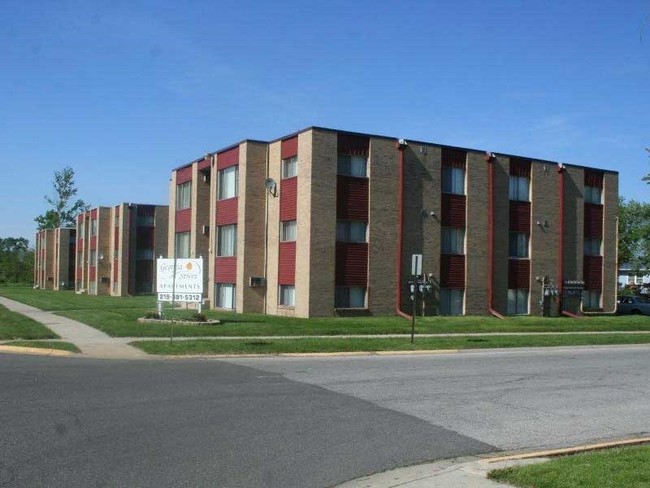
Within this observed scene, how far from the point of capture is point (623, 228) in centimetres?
7900

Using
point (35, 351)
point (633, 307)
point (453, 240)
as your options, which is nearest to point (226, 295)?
point (453, 240)

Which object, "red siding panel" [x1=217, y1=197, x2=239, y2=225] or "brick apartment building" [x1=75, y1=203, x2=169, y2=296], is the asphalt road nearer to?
"red siding panel" [x1=217, y1=197, x2=239, y2=225]

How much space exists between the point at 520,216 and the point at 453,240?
4843mm

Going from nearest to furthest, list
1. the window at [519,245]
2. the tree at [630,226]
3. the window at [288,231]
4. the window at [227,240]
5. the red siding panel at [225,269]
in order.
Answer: the window at [288,231], the red siding panel at [225,269], the window at [227,240], the window at [519,245], the tree at [630,226]

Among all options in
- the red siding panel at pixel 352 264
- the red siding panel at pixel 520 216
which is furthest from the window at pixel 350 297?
the red siding panel at pixel 520 216

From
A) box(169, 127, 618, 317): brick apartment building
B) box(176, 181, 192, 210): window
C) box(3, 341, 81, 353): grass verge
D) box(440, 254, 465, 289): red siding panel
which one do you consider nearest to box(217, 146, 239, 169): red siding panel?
box(169, 127, 618, 317): brick apartment building

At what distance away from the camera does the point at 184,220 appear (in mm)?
42219

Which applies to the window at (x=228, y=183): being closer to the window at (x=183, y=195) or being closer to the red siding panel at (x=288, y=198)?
the red siding panel at (x=288, y=198)

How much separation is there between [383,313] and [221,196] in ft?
35.0

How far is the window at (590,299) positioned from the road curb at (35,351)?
3155 centimetres

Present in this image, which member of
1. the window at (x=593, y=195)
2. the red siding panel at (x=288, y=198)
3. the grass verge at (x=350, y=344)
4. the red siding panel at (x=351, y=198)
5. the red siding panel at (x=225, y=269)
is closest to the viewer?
the grass verge at (x=350, y=344)

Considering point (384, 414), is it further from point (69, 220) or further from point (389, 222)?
point (69, 220)

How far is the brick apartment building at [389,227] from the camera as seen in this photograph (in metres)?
31.7

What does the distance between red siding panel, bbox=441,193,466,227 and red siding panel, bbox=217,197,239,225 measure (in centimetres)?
1006
